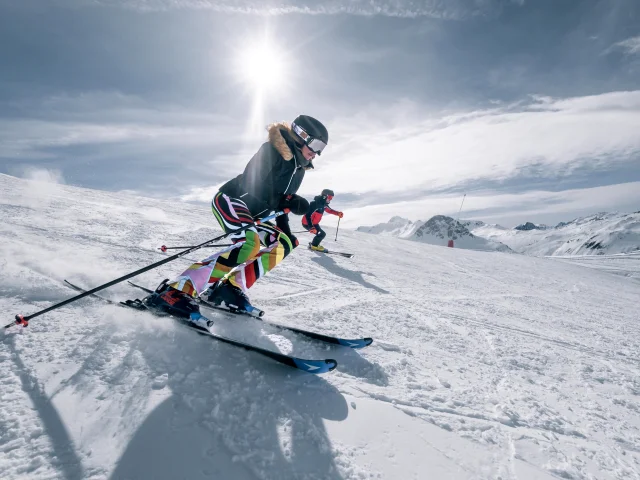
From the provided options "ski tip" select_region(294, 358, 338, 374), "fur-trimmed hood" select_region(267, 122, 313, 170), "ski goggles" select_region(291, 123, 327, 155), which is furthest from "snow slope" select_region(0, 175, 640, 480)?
"ski goggles" select_region(291, 123, 327, 155)

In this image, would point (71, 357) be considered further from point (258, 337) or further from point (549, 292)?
point (549, 292)

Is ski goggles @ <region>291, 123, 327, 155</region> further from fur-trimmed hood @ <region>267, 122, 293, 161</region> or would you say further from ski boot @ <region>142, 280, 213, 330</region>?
ski boot @ <region>142, 280, 213, 330</region>

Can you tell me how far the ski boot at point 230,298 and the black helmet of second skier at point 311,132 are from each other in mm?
1952

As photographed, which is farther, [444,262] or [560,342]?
[444,262]

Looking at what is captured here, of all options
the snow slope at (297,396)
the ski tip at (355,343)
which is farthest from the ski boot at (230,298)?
the ski tip at (355,343)

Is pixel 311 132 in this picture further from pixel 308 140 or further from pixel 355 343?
pixel 355 343

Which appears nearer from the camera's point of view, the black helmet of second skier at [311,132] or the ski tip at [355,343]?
the ski tip at [355,343]

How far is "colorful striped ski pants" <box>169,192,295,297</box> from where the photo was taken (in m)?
3.72

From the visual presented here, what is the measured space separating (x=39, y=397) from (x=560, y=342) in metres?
5.56

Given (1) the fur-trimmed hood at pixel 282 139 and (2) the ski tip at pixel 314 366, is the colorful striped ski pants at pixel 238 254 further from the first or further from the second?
(2) the ski tip at pixel 314 366

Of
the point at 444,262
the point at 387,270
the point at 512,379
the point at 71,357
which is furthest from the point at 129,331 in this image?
the point at 444,262

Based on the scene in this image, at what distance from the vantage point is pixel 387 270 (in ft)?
30.5

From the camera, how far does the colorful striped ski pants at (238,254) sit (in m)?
3.72

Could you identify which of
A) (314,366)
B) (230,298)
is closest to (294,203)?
(230,298)
